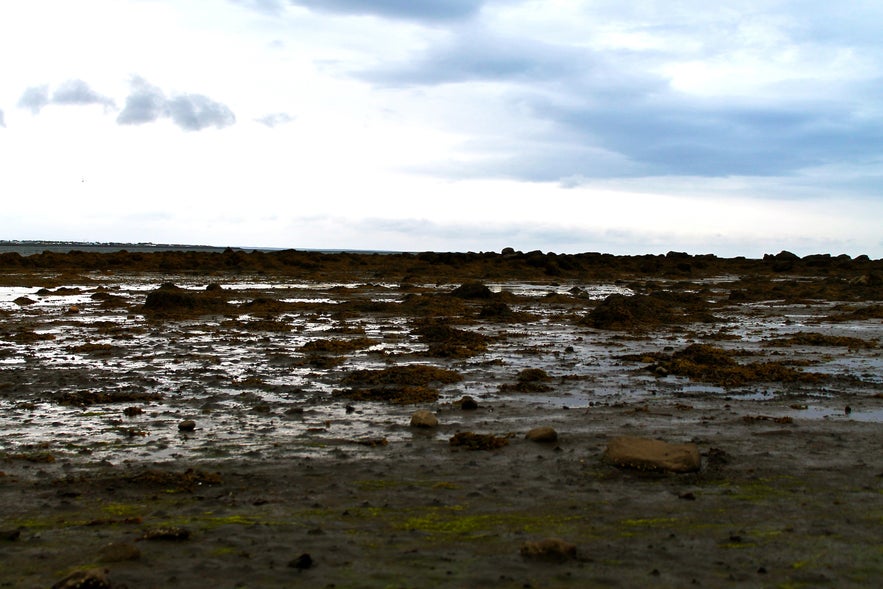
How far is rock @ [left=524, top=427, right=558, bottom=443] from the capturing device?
26.5 ft

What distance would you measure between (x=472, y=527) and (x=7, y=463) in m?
4.48

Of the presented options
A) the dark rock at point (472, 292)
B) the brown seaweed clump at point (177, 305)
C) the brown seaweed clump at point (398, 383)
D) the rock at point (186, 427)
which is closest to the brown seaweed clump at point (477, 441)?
the brown seaweed clump at point (398, 383)

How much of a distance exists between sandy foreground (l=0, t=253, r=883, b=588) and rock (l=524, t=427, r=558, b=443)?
0.21 ft

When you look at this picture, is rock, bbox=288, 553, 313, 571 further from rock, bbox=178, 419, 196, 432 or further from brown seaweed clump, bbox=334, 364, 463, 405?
brown seaweed clump, bbox=334, 364, 463, 405

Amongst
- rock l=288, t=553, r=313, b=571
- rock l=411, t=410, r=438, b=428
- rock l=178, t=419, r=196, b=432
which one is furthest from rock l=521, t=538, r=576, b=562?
rock l=178, t=419, r=196, b=432

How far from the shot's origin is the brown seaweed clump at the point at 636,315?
20016 millimetres

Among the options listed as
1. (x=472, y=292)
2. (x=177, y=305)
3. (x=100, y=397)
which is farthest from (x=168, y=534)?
(x=472, y=292)

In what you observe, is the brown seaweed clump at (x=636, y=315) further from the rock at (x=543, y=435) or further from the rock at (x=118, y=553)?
the rock at (x=118, y=553)

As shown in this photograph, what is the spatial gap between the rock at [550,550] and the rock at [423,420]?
3.88 meters

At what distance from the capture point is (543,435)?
807cm

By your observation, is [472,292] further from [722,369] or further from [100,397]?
[100,397]

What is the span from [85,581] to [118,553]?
1.64ft

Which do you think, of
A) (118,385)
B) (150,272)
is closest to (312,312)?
(118,385)

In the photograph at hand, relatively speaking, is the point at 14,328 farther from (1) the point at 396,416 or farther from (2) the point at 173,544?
(2) the point at 173,544
